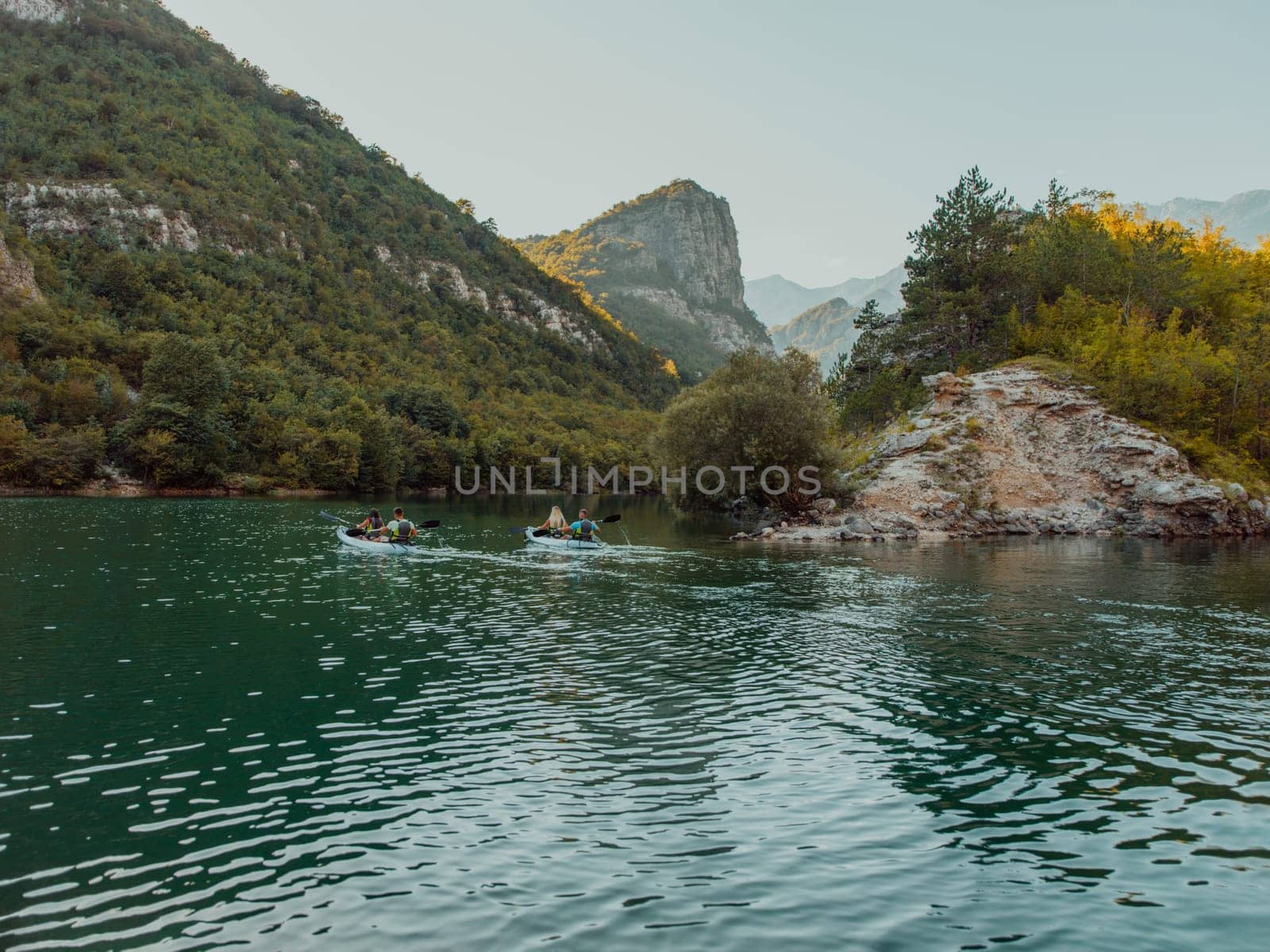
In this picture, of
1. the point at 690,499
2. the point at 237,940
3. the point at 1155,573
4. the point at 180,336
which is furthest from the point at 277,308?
the point at 237,940

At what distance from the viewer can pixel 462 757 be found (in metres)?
13.4

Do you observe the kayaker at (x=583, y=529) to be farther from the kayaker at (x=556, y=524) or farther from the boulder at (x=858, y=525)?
the boulder at (x=858, y=525)

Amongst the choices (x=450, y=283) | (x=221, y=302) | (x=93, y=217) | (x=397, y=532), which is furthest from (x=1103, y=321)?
(x=450, y=283)

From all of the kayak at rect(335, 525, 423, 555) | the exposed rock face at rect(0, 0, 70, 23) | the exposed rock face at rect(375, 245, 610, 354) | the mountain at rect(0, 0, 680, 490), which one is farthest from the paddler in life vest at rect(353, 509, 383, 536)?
the exposed rock face at rect(0, 0, 70, 23)

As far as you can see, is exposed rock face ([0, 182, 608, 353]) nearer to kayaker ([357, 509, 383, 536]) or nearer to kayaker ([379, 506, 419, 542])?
kayaker ([357, 509, 383, 536])

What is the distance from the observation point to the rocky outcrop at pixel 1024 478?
60094 mm

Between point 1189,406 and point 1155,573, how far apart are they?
125ft

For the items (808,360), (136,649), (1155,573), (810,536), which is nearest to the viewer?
(136,649)

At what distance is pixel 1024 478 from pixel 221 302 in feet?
376

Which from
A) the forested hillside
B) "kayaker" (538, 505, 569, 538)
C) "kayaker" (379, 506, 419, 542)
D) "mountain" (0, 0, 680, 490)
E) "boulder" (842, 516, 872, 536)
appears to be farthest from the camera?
"mountain" (0, 0, 680, 490)

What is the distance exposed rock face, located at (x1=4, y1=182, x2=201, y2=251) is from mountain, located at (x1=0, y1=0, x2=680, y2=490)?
1.00ft

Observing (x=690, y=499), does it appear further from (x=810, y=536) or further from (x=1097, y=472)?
(x=1097, y=472)

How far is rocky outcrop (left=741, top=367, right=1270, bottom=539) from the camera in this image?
60094mm

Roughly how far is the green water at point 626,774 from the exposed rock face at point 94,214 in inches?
4442
